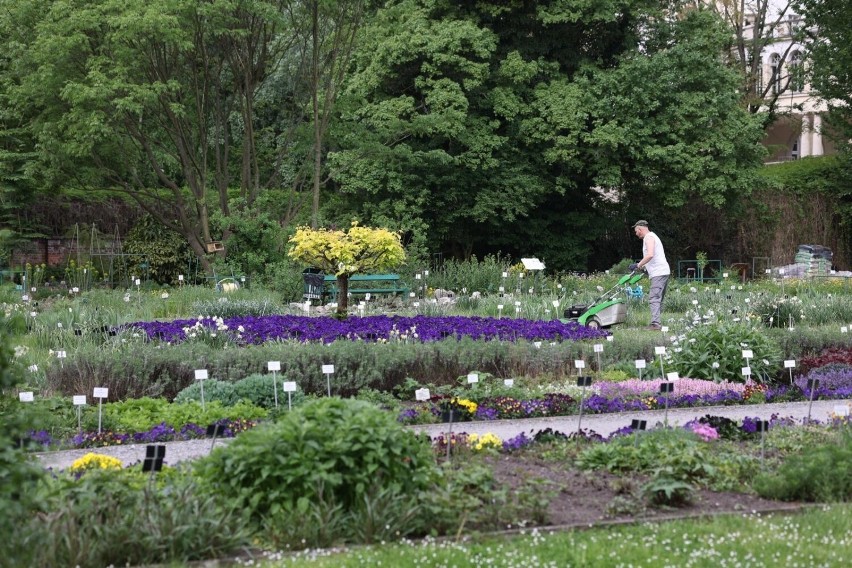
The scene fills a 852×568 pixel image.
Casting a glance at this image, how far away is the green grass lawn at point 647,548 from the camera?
4.79m

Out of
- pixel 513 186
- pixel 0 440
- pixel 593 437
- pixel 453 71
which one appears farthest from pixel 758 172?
pixel 0 440

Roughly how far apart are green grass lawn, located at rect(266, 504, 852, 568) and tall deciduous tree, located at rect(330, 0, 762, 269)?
19.5 metres

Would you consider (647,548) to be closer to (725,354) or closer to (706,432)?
(706,432)

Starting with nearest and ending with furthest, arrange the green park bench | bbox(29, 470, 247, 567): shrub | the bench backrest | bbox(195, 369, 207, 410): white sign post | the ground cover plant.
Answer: bbox(29, 470, 247, 567): shrub → the ground cover plant → bbox(195, 369, 207, 410): white sign post → the green park bench → the bench backrest

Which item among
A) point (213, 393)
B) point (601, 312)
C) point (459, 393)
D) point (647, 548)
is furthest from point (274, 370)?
point (601, 312)

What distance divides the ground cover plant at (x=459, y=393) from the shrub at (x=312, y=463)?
1.0 inches

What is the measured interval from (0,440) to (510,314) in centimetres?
1277

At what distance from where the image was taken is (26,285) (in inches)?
752

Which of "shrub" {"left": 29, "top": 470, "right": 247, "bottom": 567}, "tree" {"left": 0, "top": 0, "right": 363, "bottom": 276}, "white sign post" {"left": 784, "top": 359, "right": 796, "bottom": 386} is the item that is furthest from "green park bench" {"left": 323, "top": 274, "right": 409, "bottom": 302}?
"shrub" {"left": 29, "top": 470, "right": 247, "bottom": 567}

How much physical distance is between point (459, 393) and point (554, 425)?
4.25 ft

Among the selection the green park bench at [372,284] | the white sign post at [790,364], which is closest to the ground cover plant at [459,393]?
the white sign post at [790,364]

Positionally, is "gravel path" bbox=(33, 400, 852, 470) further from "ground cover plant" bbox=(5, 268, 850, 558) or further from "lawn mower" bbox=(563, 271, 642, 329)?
"lawn mower" bbox=(563, 271, 642, 329)

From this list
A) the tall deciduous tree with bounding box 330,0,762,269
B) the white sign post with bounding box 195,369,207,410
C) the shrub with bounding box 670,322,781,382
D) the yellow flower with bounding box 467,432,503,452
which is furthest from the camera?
the tall deciduous tree with bounding box 330,0,762,269

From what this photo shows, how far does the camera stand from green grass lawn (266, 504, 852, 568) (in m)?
4.79
